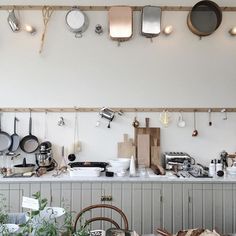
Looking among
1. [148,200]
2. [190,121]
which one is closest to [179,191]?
[148,200]

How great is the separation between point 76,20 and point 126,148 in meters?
1.54

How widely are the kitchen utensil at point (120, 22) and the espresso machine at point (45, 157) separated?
1.42m

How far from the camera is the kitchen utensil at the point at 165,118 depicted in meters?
3.12

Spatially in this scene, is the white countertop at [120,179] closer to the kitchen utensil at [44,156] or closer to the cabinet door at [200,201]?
the cabinet door at [200,201]

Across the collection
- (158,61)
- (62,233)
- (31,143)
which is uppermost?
(158,61)

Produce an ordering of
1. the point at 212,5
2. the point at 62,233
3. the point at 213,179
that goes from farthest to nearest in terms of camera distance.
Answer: the point at 212,5 → the point at 213,179 → the point at 62,233

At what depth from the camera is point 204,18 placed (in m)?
3.11

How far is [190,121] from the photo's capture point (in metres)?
3.14

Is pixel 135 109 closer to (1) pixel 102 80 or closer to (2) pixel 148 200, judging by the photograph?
(1) pixel 102 80

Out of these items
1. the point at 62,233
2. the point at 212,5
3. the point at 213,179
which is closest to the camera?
the point at 62,233

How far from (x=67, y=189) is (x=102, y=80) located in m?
1.27

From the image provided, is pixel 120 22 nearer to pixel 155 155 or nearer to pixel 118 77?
pixel 118 77

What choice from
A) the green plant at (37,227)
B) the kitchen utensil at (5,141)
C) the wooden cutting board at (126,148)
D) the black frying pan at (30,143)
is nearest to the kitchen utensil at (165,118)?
the wooden cutting board at (126,148)

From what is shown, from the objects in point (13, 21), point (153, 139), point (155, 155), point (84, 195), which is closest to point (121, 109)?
point (153, 139)
